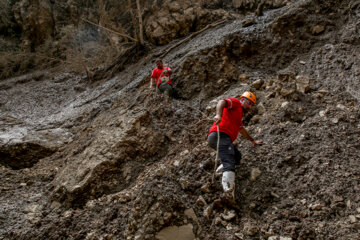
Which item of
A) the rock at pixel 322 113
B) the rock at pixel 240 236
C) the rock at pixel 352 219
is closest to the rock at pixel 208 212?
the rock at pixel 240 236

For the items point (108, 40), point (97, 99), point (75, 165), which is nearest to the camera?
point (75, 165)

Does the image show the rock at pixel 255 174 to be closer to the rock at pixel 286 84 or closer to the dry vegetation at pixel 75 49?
the rock at pixel 286 84

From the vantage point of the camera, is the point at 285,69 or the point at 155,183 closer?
the point at 155,183

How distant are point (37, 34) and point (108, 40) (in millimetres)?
4588

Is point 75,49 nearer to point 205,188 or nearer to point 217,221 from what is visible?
point 205,188

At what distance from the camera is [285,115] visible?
361cm

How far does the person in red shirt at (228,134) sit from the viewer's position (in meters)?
2.71

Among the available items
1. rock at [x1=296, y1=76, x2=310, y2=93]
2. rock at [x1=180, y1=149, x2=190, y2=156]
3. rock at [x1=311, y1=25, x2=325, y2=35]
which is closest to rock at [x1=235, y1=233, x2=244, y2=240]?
rock at [x1=180, y1=149, x2=190, y2=156]

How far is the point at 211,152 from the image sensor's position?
3.51 m

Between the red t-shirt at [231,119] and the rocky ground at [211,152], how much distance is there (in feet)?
1.63

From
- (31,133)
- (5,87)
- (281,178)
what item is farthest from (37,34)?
(281,178)

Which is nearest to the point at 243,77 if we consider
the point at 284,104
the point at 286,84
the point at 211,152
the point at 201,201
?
the point at 286,84

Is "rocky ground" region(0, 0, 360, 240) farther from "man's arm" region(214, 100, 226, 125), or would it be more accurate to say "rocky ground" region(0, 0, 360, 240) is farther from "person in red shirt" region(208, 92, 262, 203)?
"man's arm" region(214, 100, 226, 125)

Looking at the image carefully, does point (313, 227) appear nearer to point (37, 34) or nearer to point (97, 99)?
point (97, 99)
